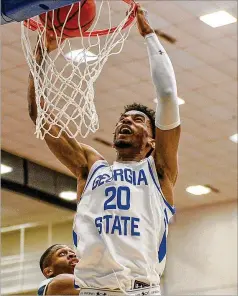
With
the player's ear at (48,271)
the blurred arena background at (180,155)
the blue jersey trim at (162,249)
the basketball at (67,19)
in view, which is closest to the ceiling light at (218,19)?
the blurred arena background at (180,155)

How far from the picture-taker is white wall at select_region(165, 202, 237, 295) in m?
15.2

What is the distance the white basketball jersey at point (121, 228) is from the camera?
3.71 m

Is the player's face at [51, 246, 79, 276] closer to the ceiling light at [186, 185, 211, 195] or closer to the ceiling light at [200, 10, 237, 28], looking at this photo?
the ceiling light at [200, 10, 237, 28]

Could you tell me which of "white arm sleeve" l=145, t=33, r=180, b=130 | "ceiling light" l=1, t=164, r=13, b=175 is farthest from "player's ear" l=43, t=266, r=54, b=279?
"ceiling light" l=1, t=164, r=13, b=175

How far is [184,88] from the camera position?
Answer: 35.9 ft

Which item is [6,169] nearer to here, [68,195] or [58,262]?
[68,195]

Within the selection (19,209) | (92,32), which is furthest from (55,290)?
(19,209)

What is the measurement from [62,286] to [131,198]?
5.94 feet

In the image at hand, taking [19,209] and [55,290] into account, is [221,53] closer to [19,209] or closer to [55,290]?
[55,290]

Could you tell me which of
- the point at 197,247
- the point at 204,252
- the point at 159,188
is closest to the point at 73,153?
→ the point at 159,188

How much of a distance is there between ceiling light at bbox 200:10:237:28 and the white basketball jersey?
17.8 ft

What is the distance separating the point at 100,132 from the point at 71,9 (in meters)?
7.85

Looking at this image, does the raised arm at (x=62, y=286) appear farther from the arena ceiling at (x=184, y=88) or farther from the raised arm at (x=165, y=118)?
the arena ceiling at (x=184, y=88)

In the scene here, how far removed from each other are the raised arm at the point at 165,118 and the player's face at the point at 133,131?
0.14 meters
